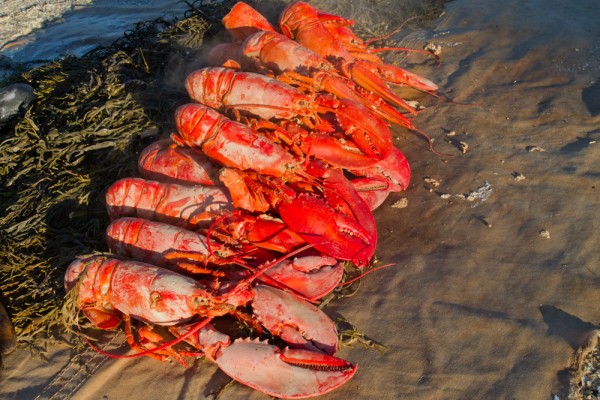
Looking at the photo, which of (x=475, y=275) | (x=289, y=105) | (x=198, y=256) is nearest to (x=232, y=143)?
(x=289, y=105)

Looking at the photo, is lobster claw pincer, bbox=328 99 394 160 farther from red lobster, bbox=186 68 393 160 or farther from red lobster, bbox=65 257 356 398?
red lobster, bbox=65 257 356 398

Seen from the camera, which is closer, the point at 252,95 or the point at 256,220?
the point at 256,220

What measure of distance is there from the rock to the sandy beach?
3160mm

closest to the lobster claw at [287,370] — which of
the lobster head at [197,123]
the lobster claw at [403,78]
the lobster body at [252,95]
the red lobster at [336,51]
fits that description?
the lobster head at [197,123]

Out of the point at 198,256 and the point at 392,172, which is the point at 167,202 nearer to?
the point at 198,256

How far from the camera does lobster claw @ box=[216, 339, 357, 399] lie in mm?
3121

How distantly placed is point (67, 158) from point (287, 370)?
3.29 meters

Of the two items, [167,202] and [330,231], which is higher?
[167,202]

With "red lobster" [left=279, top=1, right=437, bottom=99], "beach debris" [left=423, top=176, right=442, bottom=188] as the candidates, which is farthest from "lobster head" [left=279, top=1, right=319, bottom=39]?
"beach debris" [left=423, top=176, right=442, bottom=188]

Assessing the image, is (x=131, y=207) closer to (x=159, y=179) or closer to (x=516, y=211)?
(x=159, y=179)

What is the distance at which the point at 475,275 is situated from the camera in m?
3.80

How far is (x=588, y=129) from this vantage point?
504cm

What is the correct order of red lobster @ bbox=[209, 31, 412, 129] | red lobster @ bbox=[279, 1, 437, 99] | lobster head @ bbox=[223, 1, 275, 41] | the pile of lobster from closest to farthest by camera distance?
1. the pile of lobster
2. red lobster @ bbox=[209, 31, 412, 129]
3. red lobster @ bbox=[279, 1, 437, 99]
4. lobster head @ bbox=[223, 1, 275, 41]

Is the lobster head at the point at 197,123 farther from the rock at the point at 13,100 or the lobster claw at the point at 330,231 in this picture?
the rock at the point at 13,100
